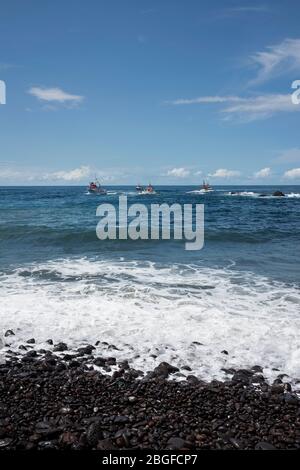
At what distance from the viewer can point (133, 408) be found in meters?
5.26

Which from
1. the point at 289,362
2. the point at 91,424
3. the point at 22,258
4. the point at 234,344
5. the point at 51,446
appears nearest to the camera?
the point at 51,446

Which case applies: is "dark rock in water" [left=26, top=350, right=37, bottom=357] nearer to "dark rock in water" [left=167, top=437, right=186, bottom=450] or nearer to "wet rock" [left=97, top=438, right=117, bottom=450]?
"wet rock" [left=97, top=438, right=117, bottom=450]

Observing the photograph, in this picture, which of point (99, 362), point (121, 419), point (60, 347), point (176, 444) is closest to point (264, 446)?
point (176, 444)

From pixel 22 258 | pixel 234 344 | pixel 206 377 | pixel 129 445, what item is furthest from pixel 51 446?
pixel 22 258

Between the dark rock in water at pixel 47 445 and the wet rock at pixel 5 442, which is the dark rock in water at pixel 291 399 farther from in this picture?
the wet rock at pixel 5 442

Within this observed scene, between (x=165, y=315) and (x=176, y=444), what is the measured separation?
464 centimetres

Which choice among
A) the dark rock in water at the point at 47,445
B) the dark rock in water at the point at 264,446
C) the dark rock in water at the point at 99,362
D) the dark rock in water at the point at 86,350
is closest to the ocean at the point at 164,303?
the dark rock in water at the point at 86,350

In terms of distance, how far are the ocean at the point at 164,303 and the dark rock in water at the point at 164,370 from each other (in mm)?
222

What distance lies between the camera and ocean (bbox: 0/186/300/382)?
7168 millimetres

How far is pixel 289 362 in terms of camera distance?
22.1 feet

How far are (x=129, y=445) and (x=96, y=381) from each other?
1547 millimetres

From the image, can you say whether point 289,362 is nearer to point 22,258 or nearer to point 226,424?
point 226,424

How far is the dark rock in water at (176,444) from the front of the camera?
452cm

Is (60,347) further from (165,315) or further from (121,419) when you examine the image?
(165,315)
